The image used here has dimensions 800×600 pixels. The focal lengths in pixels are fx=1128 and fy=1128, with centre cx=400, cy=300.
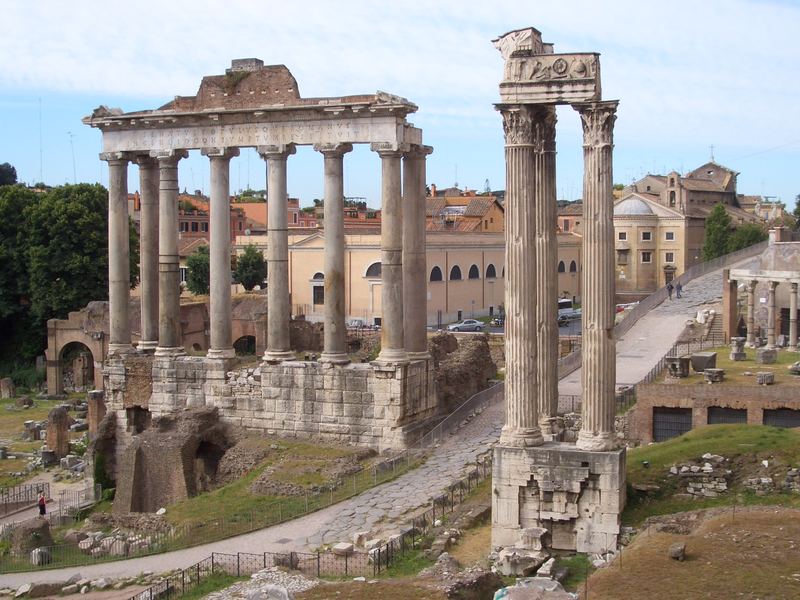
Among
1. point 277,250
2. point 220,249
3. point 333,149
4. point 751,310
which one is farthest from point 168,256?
point 751,310

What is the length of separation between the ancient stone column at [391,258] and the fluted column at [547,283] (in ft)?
27.1

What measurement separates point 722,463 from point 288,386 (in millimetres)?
13573

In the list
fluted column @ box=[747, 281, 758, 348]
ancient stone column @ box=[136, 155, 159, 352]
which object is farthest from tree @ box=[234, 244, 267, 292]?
ancient stone column @ box=[136, 155, 159, 352]

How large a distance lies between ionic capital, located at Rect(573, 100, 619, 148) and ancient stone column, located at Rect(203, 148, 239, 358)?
14.9 m

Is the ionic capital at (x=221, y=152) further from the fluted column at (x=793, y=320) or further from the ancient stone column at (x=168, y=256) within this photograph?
the fluted column at (x=793, y=320)

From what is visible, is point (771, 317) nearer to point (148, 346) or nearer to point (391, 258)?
point (391, 258)

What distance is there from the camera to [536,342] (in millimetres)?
21891

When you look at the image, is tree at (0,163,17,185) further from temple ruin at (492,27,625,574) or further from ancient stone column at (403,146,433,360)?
temple ruin at (492,27,625,574)

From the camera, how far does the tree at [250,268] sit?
7381 centimetres

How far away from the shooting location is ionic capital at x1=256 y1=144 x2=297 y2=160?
32625mm

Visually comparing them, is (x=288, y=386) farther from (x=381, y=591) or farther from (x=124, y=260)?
(x=381, y=591)

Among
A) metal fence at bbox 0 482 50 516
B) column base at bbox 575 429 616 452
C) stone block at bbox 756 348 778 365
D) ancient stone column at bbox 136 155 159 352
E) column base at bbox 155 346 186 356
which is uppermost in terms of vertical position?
ancient stone column at bbox 136 155 159 352

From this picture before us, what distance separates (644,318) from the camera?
54094 mm

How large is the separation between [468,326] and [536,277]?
40.8 metres
